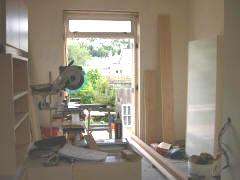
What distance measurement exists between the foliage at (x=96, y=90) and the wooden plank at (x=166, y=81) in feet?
3.30

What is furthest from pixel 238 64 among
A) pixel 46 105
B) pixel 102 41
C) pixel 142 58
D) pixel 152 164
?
pixel 102 41

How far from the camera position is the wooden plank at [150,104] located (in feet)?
18.2

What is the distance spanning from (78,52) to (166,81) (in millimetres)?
1698

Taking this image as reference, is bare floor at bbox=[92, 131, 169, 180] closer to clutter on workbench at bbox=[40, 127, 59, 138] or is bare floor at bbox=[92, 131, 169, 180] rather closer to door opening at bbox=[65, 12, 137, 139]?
door opening at bbox=[65, 12, 137, 139]

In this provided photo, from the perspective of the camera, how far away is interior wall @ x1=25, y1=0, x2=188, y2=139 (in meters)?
5.20

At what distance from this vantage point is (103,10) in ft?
17.5

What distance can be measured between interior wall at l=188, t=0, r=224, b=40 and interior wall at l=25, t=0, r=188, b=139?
0.68ft

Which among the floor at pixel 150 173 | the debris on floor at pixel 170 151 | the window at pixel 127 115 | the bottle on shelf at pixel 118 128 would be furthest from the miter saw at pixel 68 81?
the window at pixel 127 115

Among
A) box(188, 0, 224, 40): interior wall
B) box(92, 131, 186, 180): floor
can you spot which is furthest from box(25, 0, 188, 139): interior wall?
box(92, 131, 186, 180): floor

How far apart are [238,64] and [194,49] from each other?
2.41 metres

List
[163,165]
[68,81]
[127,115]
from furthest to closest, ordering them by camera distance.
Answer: [127,115] → [163,165] → [68,81]

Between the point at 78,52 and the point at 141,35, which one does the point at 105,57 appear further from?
the point at 141,35

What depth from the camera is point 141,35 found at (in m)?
5.51

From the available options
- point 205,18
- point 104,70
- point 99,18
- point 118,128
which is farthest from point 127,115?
point 118,128
